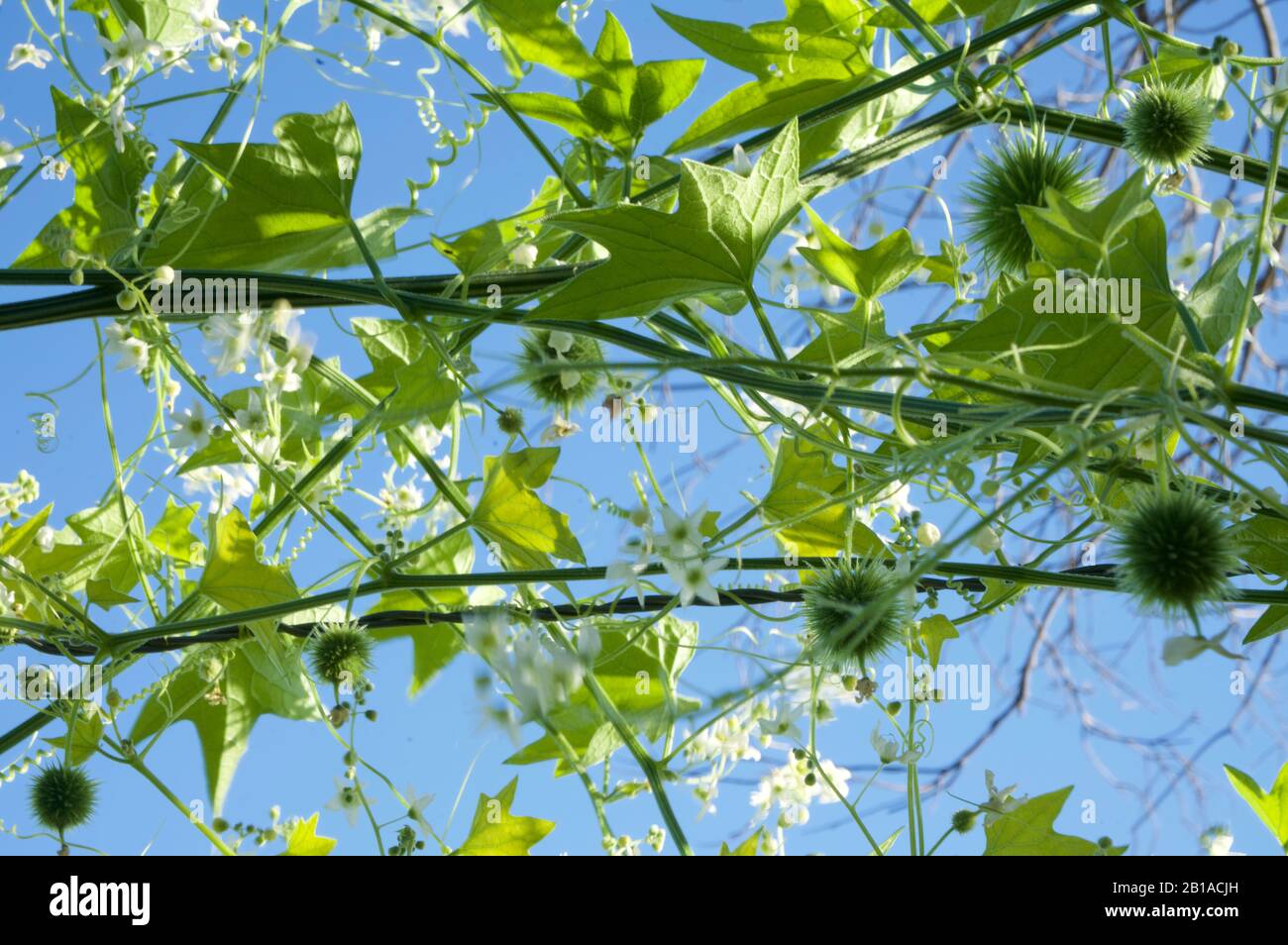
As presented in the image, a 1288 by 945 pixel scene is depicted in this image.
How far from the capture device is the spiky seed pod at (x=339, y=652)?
0.94 m

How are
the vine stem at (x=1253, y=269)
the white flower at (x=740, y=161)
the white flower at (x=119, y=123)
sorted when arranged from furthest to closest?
1. the white flower at (x=119, y=123)
2. the white flower at (x=740, y=161)
3. the vine stem at (x=1253, y=269)

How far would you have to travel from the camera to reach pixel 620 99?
84cm

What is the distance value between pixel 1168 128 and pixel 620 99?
40cm

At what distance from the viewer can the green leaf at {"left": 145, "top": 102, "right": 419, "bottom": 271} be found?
0.76m

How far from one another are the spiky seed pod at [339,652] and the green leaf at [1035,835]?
550mm

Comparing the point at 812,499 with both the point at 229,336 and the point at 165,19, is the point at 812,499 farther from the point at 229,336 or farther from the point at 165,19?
the point at 165,19

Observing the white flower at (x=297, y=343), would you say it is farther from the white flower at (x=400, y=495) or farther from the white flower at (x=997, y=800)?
the white flower at (x=997, y=800)

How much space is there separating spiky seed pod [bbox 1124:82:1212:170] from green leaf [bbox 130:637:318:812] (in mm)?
825

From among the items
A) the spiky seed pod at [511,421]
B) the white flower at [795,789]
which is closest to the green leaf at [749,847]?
the white flower at [795,789]

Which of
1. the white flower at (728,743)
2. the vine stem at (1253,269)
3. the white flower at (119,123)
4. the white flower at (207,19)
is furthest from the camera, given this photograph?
the white flower at (728,743)

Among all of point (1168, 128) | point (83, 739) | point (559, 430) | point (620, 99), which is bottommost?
point (83, 739)

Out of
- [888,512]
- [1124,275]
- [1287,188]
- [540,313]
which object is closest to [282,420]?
[540,313]

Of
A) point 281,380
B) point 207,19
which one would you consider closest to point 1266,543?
point 281,380
